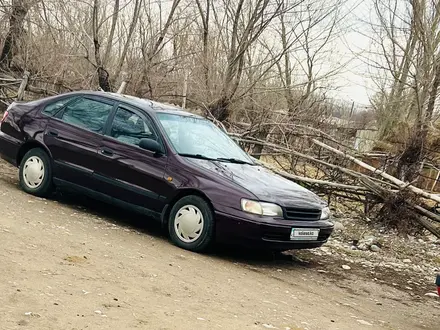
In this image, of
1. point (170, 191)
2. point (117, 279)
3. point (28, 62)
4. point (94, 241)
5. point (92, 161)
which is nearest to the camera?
point (117, 279)

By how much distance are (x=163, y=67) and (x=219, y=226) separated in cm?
822

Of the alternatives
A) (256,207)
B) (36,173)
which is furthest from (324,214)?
(36,173)

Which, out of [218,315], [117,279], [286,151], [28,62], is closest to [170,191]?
[117,279]

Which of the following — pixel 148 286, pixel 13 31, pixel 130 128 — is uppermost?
pixel 13 31

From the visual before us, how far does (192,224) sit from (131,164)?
3.86 feet

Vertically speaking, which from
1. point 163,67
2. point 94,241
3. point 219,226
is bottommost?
point 94,241

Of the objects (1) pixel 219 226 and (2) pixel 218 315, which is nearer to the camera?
(2) pixel 218 315

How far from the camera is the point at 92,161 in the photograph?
7.59 meters

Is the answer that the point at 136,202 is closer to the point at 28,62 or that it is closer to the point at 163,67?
Result: the point at 163,67

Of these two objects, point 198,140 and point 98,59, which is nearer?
point 198,140

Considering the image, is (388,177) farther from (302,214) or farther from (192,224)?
(192,224)

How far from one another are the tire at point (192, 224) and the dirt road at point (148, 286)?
167 millimetres

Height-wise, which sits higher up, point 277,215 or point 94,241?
point 277,215

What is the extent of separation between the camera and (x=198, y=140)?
7.66 m
